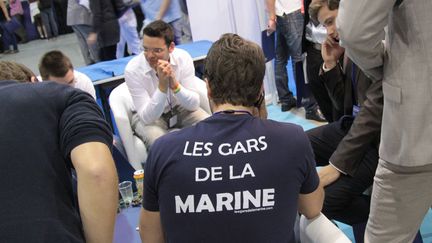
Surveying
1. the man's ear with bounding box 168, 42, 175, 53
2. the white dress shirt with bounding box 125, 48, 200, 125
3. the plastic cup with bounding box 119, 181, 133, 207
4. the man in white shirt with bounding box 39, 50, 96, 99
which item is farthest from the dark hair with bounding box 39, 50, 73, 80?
the plastic cup with bounding box 119, 181, 133, 207

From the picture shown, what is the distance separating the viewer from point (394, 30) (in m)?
1.46

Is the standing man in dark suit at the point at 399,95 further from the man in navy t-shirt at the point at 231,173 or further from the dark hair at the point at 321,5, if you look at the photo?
the dark hair at the point at 321,5

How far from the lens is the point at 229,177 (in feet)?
4.05

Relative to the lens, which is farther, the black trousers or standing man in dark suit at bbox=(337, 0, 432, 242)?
the black trousers

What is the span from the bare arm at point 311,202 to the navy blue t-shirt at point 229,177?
0.12 m

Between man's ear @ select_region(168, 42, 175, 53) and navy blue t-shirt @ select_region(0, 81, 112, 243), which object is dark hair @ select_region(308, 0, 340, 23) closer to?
man's ear @ select_region(168, 42, 175, 53)

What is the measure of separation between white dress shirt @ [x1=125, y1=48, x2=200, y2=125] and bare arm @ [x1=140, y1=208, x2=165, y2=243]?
1.51m

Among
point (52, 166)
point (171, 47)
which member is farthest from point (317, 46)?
point (52, 166)

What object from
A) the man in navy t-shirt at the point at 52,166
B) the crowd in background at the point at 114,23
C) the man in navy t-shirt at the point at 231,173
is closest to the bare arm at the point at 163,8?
the crowd in background at the point at 114,23

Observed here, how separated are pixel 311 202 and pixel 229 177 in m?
0.33

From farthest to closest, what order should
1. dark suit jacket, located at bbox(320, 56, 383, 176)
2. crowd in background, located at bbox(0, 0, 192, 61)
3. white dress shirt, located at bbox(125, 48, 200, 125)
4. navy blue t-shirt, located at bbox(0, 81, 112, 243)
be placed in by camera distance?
crowd in background, located at bbox(0, 0, 192, 61), white dress shirt, located at bbox(125, 48, 200, 125), dark suit jacket, located at bbox(320, 56, 383, 176), navy blue t-shirt, located at bbox(0, 81, 112, 243)

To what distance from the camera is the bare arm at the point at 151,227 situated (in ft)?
4.56

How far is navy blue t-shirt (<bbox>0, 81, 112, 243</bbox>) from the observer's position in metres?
1.05

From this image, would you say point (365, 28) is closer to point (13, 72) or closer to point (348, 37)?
point (348, 37)
